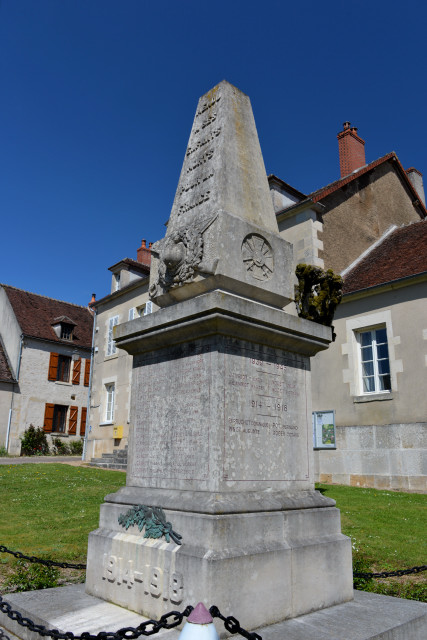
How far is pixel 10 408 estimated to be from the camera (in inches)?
990

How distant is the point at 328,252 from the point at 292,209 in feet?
5.29

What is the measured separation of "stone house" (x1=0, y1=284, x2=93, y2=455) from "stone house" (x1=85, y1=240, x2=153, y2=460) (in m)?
5.00

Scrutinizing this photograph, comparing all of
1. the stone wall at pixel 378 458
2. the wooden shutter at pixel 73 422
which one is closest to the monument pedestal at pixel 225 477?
the stone wall at pixel 378 458

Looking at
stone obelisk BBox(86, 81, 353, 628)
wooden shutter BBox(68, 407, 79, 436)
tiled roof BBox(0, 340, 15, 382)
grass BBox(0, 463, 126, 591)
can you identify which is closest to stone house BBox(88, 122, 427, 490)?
grass BBox(0, 463, 126, 591)

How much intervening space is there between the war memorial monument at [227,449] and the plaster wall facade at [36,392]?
23.1 meters

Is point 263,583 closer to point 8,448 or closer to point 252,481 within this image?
point 252,481

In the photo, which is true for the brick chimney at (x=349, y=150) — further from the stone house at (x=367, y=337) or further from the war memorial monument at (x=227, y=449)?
the war memorial monument at (x=227, y=449)

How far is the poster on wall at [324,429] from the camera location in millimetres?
12695

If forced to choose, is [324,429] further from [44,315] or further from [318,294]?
[44,315]

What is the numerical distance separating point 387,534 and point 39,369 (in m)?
23.0

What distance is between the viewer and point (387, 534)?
673cm

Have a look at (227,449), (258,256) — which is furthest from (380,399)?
(227,449)

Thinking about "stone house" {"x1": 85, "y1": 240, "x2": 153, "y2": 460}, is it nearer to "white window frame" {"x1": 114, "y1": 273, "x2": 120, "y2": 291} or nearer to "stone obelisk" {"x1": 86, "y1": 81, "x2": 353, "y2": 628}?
"white window frame" {"x1": 114, "y1": 273, "x2": 120, "y2": 291}

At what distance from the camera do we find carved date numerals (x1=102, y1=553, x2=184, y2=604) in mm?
3115
